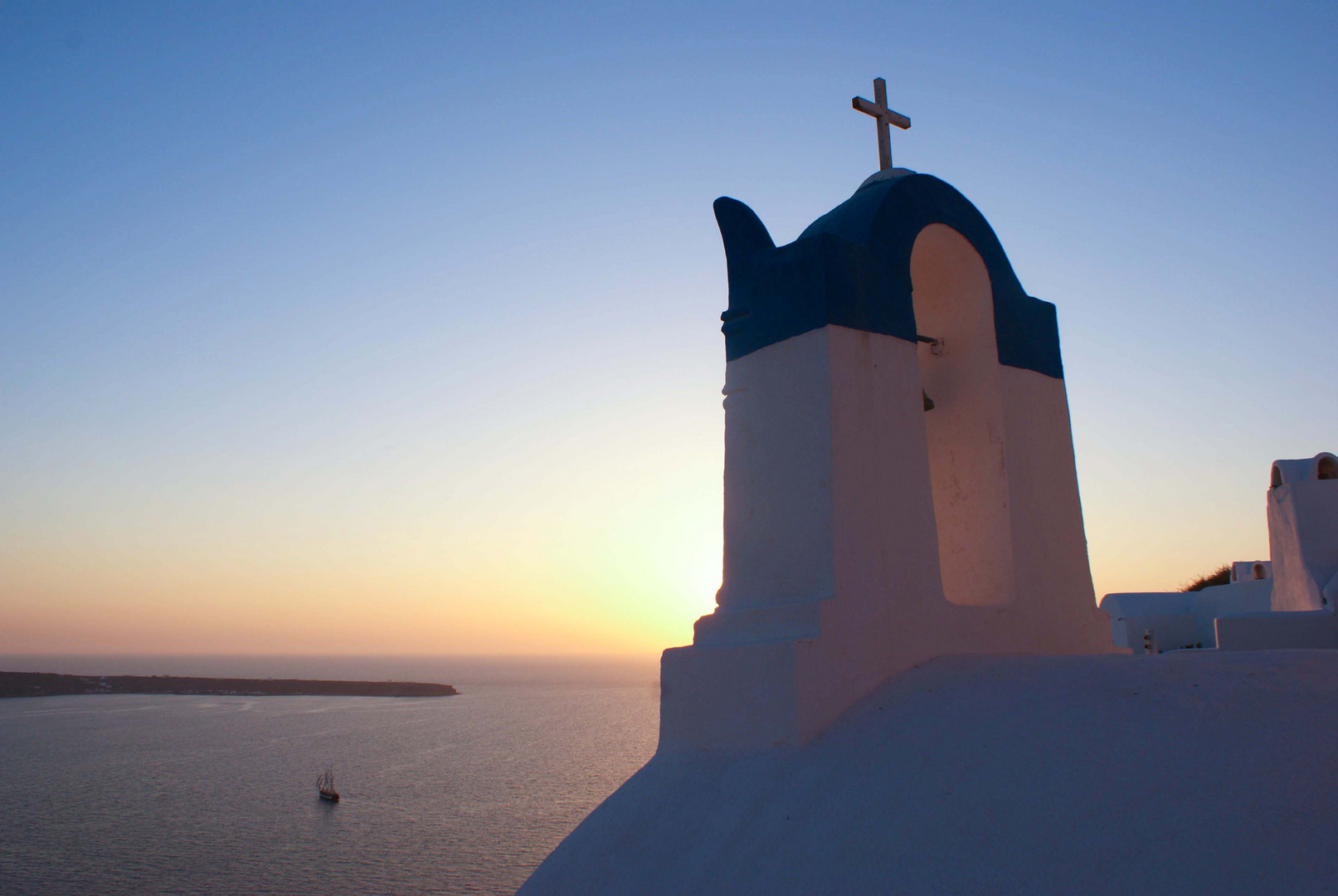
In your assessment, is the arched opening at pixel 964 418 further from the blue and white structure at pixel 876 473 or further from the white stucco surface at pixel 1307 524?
the white stucco surface at pixel 1307 524

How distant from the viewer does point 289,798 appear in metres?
33.8

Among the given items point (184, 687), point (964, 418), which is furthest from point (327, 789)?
point (184, 687)

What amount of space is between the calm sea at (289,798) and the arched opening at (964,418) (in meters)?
19.4

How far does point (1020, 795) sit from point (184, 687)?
104574 mm

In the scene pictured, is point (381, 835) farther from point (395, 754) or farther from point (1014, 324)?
point (1014, 324)

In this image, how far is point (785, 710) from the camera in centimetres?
391

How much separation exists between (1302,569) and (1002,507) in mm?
11221

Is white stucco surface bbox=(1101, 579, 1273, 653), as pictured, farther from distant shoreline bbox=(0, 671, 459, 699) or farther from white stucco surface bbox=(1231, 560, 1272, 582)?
distant shoreline bbox=(0, 671, 459, 699)

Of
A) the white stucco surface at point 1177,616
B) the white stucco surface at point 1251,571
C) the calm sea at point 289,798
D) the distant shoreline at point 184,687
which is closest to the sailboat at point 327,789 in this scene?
the calm sea at point 289,798

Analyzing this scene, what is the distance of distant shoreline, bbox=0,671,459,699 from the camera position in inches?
3273

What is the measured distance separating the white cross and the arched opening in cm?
83

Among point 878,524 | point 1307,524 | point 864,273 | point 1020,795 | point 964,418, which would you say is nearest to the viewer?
point 1020,795

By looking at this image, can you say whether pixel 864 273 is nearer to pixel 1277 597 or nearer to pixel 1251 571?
pixel 1277 597

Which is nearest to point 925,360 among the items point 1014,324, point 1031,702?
point 1014,324
